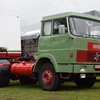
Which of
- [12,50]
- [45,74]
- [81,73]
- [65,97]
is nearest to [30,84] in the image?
[12,50]

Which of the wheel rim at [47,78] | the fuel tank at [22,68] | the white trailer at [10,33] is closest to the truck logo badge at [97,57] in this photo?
the wheel rim at [47,78]

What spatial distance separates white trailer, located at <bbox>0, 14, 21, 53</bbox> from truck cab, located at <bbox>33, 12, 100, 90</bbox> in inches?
146

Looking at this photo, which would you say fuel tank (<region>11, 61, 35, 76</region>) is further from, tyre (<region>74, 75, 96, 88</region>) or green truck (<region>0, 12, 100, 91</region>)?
tyre (<region>74, 75, 96, 88</region>)

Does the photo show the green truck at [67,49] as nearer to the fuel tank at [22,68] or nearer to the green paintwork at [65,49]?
the green paintwork at [65,49]

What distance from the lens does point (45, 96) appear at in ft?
36.6

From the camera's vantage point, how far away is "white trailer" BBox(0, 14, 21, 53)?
16.4m

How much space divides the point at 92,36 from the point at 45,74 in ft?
6.83

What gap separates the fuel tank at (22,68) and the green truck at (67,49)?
0.43m

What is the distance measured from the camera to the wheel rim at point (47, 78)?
1249cm

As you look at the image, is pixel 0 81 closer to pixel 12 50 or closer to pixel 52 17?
pixel 12 50

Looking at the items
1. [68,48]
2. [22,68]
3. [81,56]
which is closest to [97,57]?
[81,56]

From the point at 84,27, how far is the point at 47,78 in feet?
7.07

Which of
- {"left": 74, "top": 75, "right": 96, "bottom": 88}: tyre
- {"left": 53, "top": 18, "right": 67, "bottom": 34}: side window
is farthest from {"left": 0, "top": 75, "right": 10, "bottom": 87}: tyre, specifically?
{"left": 53, "top": 18, "right": 67, "bottom": 34}: side window

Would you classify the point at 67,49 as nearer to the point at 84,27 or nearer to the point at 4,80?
the point at 84,27
